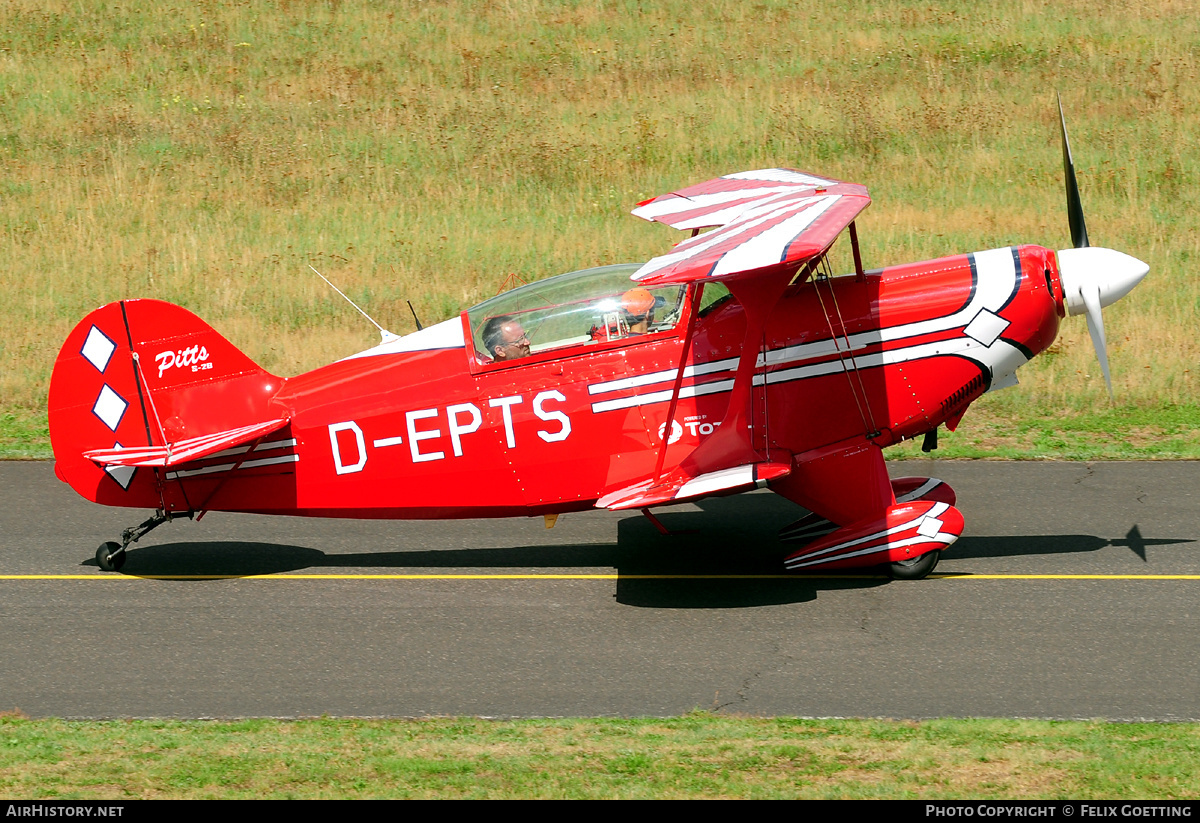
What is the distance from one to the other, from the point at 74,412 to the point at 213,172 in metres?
12.6

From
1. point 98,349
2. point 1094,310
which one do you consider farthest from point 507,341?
point 1094,310

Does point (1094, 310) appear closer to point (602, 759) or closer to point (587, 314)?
point (587, 314)

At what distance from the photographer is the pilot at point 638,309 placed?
9.12 m

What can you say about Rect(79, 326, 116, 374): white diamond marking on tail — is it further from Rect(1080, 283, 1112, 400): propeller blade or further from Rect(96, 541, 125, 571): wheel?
Rect(1080, 283, 1112, 400): propeller blade

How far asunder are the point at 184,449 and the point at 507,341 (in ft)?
8.00

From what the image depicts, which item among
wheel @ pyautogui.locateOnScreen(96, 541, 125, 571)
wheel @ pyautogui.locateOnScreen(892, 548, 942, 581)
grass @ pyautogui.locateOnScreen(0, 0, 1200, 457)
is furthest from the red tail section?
wheel @ pyautogui.locateOnScreen(892, 548, 942, 581)

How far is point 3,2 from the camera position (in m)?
26.1

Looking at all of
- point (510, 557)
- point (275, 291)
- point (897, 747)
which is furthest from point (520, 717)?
point (275, 291)

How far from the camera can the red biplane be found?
8.88 meters

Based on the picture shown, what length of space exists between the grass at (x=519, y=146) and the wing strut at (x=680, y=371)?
5571 mm

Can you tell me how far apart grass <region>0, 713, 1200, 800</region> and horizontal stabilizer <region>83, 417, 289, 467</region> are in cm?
217

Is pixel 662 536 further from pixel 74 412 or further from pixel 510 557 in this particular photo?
pixel 74 412

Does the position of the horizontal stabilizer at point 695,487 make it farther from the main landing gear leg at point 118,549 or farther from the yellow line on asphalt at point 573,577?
the main landing gear leg at point 118,549

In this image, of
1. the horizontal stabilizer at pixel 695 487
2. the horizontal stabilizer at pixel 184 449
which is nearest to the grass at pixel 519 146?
the horizontal stabilizer at pixel 184 449
